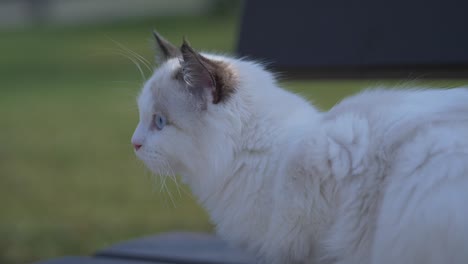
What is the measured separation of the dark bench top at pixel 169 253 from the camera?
2.10m

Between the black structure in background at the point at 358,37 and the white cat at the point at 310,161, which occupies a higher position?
the black structure in background at the point at 358,37

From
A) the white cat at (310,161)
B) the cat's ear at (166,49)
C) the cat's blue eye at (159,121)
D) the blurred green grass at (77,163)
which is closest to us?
the white cat at (310,161)

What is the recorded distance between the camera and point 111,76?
10.3 meters

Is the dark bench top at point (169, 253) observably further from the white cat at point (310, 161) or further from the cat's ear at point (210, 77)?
the cat's ear at point (210, 77)

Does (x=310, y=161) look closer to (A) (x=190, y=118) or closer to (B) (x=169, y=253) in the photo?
(A) (x=190, y=118)

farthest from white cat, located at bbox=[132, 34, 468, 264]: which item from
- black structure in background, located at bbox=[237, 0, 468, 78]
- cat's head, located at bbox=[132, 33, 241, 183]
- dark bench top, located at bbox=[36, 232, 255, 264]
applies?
black structure in background, located at bbox=[237, 0, 468, 78]

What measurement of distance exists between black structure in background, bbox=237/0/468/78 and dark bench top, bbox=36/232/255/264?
722 mm

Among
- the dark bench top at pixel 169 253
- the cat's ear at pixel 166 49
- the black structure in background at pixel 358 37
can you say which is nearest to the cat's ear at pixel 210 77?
the cat's ear at pixel 166 49

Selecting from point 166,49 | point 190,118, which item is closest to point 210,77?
point 190,118

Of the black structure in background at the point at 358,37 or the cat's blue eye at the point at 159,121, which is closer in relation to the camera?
the cat's blue eye at the point at 159,121

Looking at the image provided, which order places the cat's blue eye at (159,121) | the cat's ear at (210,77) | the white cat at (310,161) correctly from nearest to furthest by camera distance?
1. the white cat at (310,161)
2. the cat's ear at (210,77)
3. the cat's blue eye at (159,121)

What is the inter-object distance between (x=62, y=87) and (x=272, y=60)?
25.7 ft

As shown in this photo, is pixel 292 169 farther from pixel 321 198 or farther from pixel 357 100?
pixel 357 100

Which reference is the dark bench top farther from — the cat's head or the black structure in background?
the black structure in background
